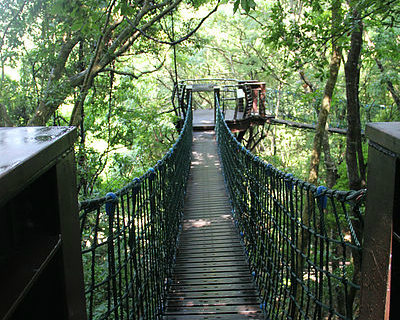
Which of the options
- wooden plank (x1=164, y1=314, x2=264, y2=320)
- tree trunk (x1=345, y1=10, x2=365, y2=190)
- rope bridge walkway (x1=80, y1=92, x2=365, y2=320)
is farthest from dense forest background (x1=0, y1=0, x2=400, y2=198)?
wooden plank (x1=164, y1=314, x2=264, y2=320)

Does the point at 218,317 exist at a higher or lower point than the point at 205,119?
lower

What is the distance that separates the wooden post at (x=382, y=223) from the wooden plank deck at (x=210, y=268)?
6.84ft

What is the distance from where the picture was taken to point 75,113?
20.7 feet

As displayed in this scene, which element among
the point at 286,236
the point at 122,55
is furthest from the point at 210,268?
the point at 122,55

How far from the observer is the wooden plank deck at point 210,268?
336 cm

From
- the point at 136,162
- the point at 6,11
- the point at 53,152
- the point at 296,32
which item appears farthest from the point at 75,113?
the point at 136,162

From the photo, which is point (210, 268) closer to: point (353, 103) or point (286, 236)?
point (286, 236)

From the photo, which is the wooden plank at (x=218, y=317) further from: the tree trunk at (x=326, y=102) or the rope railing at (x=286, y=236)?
the tree trunk at (x=326, y=102)

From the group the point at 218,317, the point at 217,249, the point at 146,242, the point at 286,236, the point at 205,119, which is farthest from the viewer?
the point at 205,119

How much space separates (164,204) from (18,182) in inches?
125

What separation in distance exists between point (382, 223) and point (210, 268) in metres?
3.11

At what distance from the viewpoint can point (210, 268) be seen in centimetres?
414

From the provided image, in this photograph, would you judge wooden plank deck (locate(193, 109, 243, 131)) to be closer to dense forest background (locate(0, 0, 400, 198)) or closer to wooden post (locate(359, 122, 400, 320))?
dense forest background (locate(0, 0, 400, 198))

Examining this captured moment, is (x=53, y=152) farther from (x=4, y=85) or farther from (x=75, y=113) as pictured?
(x=4, y=85)
